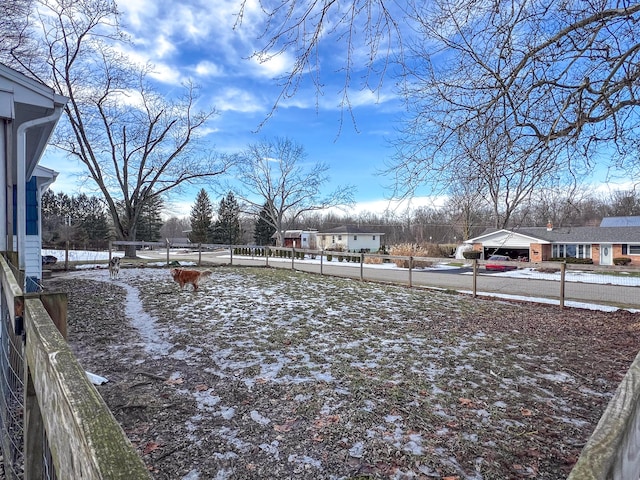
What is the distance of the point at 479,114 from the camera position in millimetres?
3945

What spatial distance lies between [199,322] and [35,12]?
10.3 meters

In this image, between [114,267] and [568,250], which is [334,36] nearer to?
[114,267]

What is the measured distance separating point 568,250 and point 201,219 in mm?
37609

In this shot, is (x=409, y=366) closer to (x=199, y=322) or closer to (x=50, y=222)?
(x=199, y=322)

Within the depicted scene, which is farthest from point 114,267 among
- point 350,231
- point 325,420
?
point 350,231

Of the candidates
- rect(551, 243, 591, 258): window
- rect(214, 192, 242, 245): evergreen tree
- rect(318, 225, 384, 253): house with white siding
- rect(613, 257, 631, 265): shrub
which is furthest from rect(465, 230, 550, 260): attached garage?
rect(214, 192, 242, 245): evergreen tree

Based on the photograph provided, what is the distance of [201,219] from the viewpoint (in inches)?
1740

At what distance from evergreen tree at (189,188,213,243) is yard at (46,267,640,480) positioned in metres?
38.6

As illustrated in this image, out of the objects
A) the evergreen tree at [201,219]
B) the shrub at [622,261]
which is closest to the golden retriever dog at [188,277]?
the shrub at [622,261]

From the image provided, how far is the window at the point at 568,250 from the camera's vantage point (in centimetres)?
2706

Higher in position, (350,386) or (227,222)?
(227,222)

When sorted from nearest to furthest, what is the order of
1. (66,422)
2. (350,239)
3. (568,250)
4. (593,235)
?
(66,422) < (593,235) < (568,250) < (350,239)

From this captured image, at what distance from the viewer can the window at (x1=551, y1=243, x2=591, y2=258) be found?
2706 cm

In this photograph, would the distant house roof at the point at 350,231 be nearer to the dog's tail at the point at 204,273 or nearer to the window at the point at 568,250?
the window at the point at 568,250
